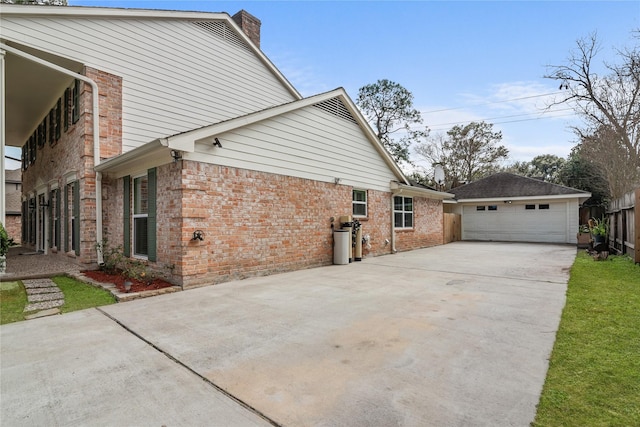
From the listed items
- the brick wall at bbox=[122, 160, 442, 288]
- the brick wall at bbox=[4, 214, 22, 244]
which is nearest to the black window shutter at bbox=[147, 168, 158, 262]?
the brick wall at bbox=[122, 160, 442, 288]

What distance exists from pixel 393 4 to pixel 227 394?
38.3 feet

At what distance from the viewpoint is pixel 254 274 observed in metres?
7.66

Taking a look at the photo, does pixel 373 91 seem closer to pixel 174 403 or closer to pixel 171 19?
pixel 171 19

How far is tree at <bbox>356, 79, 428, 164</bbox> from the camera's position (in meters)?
25.3

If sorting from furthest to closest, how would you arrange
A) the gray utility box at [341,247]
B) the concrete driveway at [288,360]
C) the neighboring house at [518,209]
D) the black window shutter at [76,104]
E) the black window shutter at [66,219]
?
the neighboring house at [518,209]
the gray utility box at [341,247]
the black window shutter at [66,219]
the black window shutter at [76,104]
the concrete driveway at [288,360]

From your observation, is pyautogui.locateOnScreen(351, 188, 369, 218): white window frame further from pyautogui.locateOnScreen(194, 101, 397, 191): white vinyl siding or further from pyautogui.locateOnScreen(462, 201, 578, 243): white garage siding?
pyautogui.locateOnScreen(462, 201, 578, 243): white garage siding

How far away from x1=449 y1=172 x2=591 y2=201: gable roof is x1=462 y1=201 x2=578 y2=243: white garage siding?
604 mm

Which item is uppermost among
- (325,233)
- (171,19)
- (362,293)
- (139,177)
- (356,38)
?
(356,38)

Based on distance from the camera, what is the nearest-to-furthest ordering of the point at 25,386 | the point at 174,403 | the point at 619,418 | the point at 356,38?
1. the point at 619,418
2. the point at 174,403
3. the point at 25,386
4. the point at 356,38

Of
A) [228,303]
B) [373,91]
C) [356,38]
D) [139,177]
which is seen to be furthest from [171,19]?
[373,91]

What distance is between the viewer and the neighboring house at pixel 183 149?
6812 millimetres

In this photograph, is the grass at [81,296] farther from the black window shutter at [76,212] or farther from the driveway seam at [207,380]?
the black window shutter at [76,212]

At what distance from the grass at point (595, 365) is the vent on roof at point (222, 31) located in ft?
41.0

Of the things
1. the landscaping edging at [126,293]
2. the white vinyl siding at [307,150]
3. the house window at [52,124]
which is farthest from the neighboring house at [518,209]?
the house window at [52,124]
